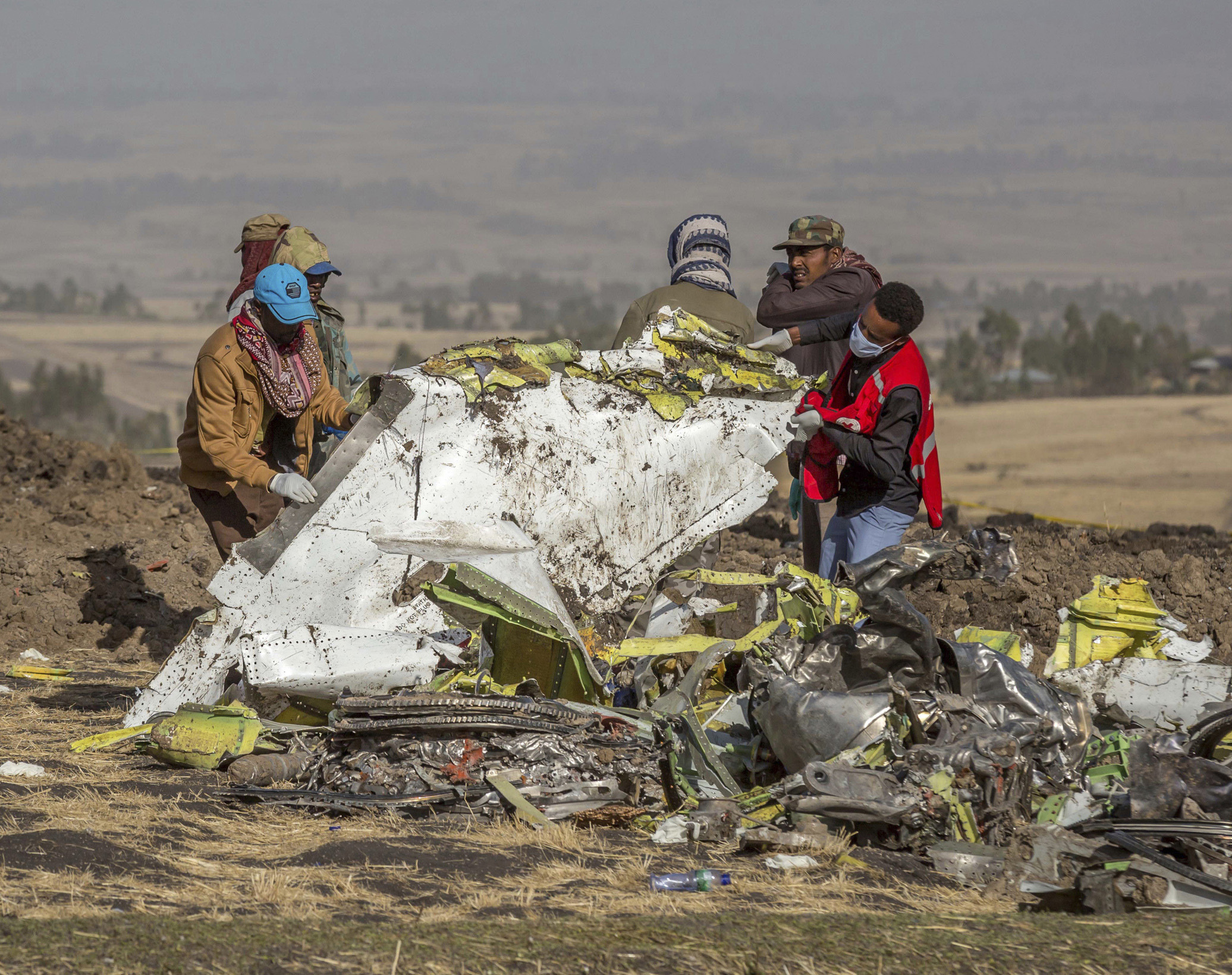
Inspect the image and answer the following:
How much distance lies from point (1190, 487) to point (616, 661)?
21743mm

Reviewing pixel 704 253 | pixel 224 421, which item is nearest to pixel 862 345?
pixel 704 253

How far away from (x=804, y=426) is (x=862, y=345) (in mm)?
446

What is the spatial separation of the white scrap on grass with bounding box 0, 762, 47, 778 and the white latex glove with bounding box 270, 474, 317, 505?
1.46 meters

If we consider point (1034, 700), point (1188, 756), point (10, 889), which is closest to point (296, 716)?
point (10, 889)

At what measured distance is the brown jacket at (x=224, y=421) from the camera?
612 centimetres

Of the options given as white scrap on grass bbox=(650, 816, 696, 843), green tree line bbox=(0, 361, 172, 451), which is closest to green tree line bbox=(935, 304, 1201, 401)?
green tree line bbox=(0, 361, 172, 451)

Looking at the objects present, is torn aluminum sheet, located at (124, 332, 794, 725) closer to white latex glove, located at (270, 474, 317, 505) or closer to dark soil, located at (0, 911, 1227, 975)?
white latex glove, located at (270, 474, 317, 505)

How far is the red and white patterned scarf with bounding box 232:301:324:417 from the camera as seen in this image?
6.27m

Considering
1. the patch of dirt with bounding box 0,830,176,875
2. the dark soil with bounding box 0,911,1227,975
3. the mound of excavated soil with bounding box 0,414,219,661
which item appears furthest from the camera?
the mound of excavated soil with bounding box 0,414,219,661

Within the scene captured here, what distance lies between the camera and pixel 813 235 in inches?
277

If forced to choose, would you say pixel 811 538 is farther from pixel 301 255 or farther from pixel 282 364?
pixel 301 255

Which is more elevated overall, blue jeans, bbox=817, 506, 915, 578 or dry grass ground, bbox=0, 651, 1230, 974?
blue jeans, bbox=817, 506, 915, 578

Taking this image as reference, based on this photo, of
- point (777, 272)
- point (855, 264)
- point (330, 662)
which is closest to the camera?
point (330, 662)

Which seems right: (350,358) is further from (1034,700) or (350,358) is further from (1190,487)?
(1190,487)
